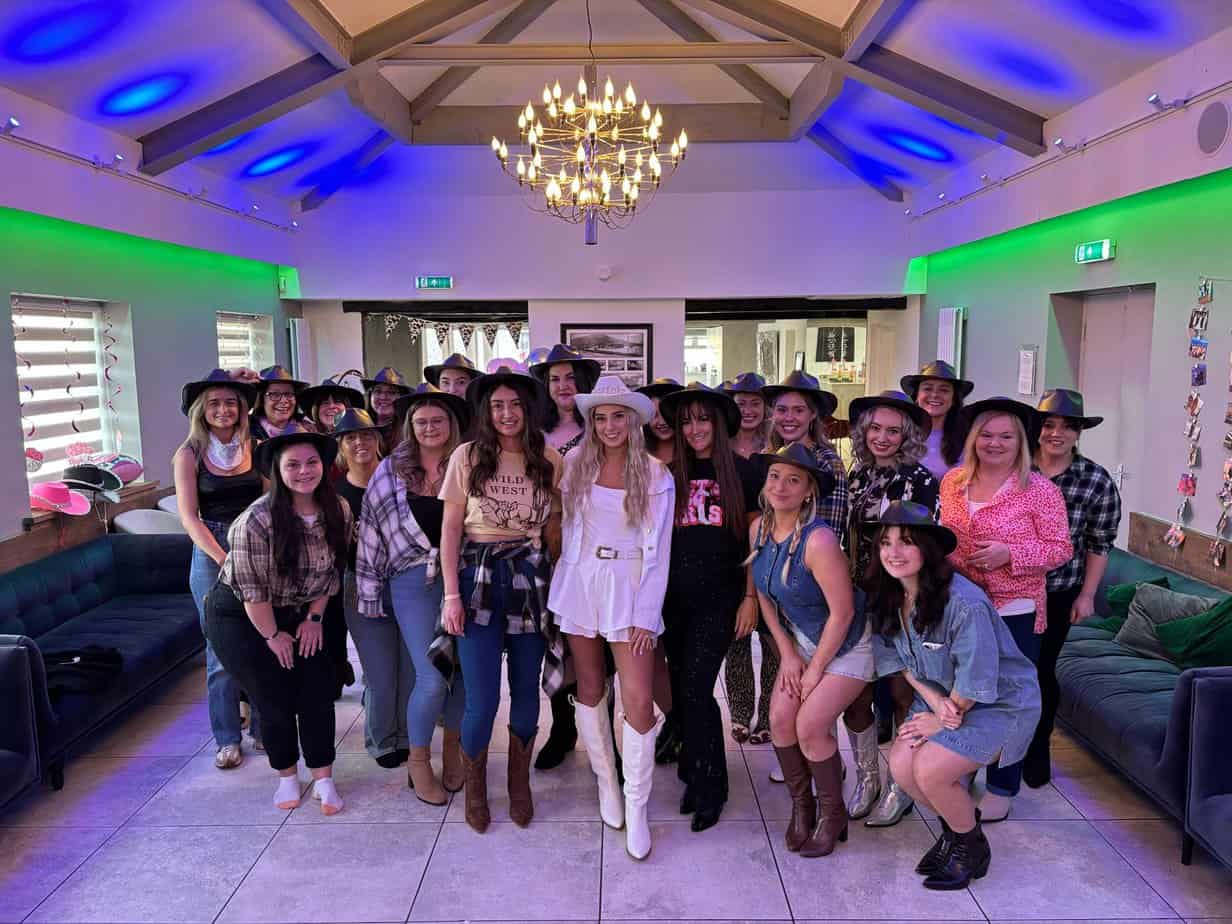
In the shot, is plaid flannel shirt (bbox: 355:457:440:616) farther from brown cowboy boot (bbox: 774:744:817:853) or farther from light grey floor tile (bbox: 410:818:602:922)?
brown cowboy boot (bbox: 774:744:817:853)

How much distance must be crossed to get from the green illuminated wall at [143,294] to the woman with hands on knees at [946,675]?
4.79 m

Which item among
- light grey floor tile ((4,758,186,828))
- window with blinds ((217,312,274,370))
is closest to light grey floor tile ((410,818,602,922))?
light grey floor tile ((4,758,186,828))

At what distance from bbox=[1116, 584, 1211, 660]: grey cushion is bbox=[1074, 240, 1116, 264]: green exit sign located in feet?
8.30

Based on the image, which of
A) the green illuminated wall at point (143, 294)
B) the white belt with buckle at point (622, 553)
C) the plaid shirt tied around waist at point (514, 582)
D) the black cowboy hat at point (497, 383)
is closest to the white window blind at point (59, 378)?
the green illuminated wall at point (143, 294)

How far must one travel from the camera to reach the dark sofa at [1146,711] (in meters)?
2.83

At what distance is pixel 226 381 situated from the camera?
12.1 feet

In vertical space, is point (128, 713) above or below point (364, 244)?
below

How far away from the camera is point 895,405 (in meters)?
3.36

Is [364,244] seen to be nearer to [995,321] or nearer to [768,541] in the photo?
[995,321]

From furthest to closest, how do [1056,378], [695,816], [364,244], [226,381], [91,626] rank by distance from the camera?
[364,244]
[1056,378]
[91,626]
[226,381]
[695,816]

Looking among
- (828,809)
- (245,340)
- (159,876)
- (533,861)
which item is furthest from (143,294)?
(828,809)

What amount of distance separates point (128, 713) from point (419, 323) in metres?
6.52

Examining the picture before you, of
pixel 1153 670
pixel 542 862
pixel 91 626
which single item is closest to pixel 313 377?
pixel 91 626

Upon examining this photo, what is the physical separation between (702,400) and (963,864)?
5.87 ft
